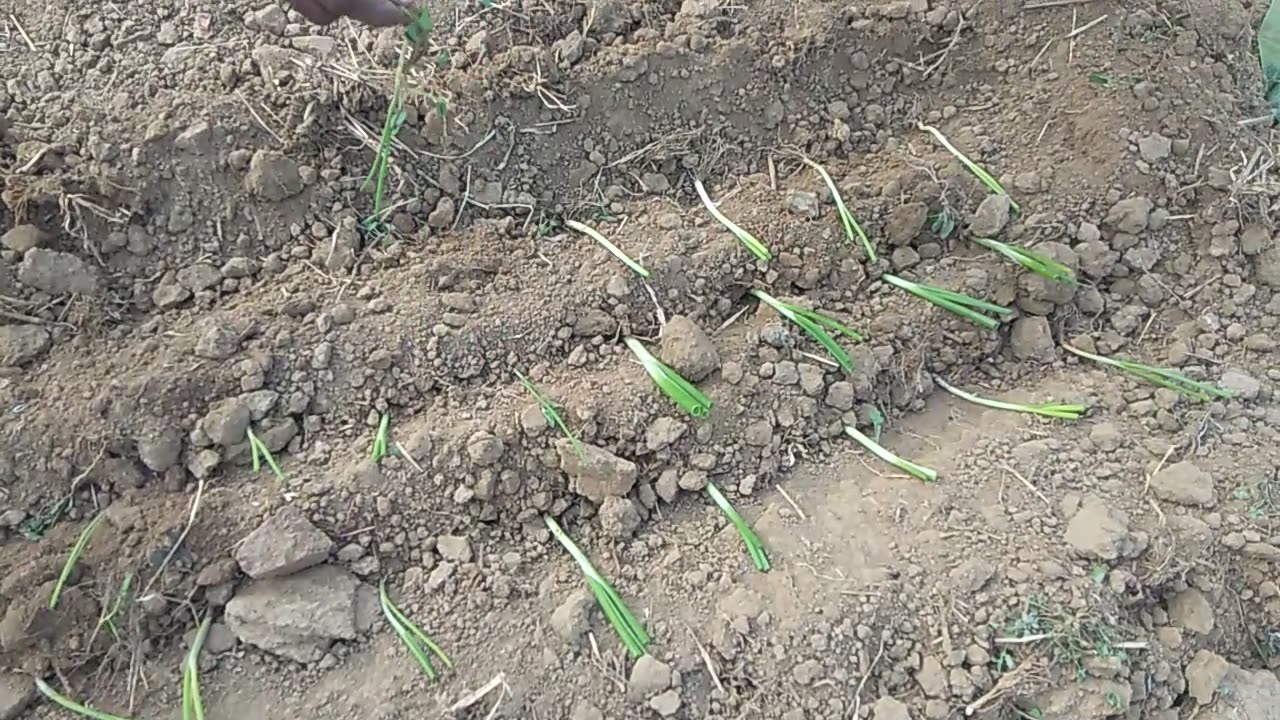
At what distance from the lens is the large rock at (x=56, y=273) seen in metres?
1.79

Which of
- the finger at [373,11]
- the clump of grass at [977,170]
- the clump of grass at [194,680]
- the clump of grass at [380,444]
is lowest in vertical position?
the clump of grass at [194,680]

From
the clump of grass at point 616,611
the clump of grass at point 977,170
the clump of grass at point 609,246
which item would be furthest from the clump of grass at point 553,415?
the clump of grass at point 977,170

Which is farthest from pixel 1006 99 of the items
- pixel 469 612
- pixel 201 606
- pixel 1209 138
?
pixel 201 606

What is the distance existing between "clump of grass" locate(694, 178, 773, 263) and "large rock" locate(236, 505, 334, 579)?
873mm

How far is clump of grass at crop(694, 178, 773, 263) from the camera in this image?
1938 mm

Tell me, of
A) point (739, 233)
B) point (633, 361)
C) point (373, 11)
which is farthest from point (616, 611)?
point (373, 11)

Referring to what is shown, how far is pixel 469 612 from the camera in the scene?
5.38 ft

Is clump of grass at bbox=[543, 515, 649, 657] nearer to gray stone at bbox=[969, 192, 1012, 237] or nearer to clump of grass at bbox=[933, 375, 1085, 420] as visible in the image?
clump of grass at bbox=[933, 375, 1085, 420]

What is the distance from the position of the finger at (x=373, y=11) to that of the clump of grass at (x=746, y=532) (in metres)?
0.86

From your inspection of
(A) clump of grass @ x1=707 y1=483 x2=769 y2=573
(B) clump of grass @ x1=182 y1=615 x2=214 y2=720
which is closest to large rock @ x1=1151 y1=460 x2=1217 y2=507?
(A) clump of grass @ x1=707 y1=483 x2=769 y2=573

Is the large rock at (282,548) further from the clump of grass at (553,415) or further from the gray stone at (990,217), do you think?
the gray stone at (990,217)

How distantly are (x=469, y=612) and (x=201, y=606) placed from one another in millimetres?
402

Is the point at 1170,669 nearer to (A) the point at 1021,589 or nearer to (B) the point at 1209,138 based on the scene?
(A) the point at 1021,589

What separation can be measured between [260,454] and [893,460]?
102cm
